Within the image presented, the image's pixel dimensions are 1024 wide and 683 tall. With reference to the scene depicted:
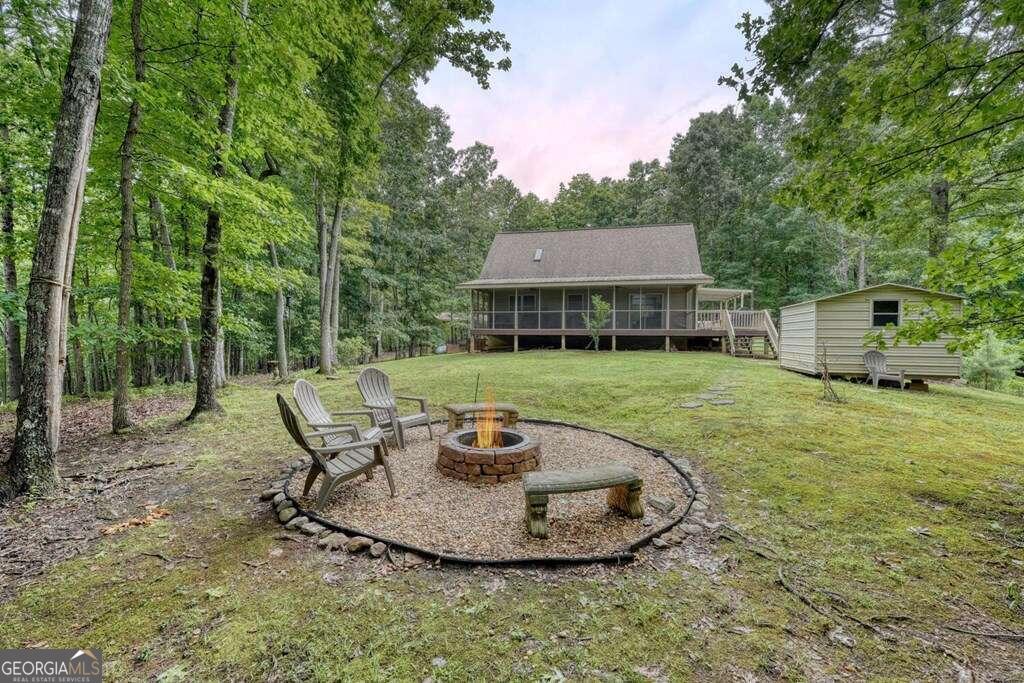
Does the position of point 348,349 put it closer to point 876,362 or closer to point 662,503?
point 662,503

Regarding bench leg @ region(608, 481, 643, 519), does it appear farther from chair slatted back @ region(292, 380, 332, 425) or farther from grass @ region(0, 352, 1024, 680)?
chair slatted back @ region(292, 380, 332, 425)

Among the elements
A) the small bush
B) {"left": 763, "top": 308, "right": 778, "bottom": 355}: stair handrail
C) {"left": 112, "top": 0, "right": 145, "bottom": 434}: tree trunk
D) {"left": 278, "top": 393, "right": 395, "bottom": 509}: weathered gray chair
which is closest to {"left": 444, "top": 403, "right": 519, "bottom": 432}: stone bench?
{"left": 278, "top": 393, "right": 395, "bottom": 509}: weathered gray chair

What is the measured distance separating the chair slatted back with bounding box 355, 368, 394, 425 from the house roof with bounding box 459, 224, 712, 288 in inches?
460

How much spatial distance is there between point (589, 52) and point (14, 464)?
12.4 meters

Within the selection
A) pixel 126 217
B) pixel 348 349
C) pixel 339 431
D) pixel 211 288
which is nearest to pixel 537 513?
pixel 339 431

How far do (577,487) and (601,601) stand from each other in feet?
3.03

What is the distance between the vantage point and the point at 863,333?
9.62 m

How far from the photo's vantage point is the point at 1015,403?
8391mm

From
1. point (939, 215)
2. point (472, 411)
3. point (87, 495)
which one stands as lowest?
point (87, 495)

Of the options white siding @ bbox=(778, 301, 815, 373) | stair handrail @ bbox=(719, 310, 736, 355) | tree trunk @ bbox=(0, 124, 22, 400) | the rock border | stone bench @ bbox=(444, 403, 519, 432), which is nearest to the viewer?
the rock border

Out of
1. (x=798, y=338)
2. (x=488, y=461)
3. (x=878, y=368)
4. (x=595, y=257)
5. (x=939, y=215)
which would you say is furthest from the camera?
(x=595, y=257)

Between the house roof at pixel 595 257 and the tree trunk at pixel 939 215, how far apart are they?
6285 mm

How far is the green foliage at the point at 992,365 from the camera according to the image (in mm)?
12438

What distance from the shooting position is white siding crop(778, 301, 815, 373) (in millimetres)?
10250
